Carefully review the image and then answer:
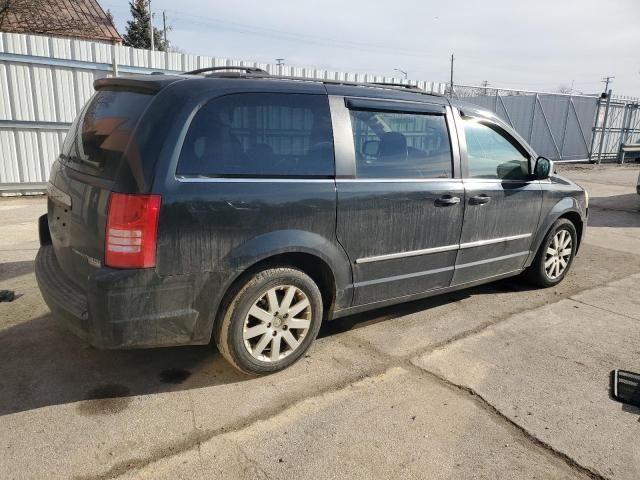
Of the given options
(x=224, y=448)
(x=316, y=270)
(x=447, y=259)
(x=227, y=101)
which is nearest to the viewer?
(x=224, y=448)

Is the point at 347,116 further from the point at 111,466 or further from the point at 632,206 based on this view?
the point at 632,206

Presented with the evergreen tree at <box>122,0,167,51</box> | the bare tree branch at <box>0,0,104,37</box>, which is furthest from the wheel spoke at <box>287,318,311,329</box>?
the evergreen tree at <box>122,0,167,51</box>

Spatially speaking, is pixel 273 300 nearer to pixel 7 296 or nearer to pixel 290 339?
pixel 290 339

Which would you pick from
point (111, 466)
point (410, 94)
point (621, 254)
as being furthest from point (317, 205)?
point (621, 254)

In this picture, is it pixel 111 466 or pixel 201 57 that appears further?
pixel 201 57

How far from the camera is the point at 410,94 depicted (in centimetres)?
378

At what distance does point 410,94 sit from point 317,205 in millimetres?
1299

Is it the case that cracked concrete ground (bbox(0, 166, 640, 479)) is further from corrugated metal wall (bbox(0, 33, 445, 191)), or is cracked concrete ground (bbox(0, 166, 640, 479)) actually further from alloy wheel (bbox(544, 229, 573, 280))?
corrugated metal wall (bbox(0, 33, 445, 191))

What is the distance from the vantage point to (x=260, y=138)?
2.93m

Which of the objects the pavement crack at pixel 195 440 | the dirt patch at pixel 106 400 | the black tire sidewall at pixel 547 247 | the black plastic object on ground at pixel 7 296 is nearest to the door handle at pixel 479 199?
the black tire sidewall at pixel 547 247

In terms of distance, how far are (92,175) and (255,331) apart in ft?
4.29

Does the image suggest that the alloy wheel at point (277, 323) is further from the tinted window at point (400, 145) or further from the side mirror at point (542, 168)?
the side mirror at point (542, 168)

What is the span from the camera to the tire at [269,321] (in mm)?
2980

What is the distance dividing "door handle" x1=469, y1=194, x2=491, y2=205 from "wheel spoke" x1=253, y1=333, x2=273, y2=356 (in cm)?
195
